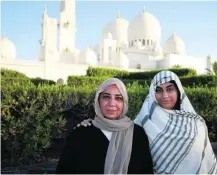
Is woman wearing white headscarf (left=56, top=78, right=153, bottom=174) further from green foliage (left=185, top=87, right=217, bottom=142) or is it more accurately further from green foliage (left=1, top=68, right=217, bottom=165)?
green foliage (left=185, top=87, right=217, bottom=142)

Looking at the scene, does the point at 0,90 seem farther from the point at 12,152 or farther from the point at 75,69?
the point at 75,69

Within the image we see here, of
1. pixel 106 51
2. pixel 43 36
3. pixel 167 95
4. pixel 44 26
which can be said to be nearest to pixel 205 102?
pixel 167 95

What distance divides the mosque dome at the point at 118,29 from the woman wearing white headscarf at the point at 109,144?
4511 centimetres

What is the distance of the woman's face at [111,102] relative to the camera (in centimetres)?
229

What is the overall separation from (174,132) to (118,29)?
4653cm

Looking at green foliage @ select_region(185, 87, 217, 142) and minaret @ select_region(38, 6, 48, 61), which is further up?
minaret @ select_region(38, 6, 48, 61)

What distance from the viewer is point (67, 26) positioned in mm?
36906

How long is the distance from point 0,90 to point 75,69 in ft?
88.8

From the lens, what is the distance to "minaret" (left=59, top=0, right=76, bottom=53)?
120 feet

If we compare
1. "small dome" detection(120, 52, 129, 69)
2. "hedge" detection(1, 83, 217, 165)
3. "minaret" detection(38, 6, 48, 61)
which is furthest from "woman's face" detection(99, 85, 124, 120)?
"small dome" detection(120, 52, 129, 69)

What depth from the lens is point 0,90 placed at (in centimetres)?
459

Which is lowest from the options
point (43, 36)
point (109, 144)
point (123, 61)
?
point (109, 144)

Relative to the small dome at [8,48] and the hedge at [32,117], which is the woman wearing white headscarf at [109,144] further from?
the small dome at [8,48]

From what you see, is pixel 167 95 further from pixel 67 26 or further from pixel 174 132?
pixel 67 26
